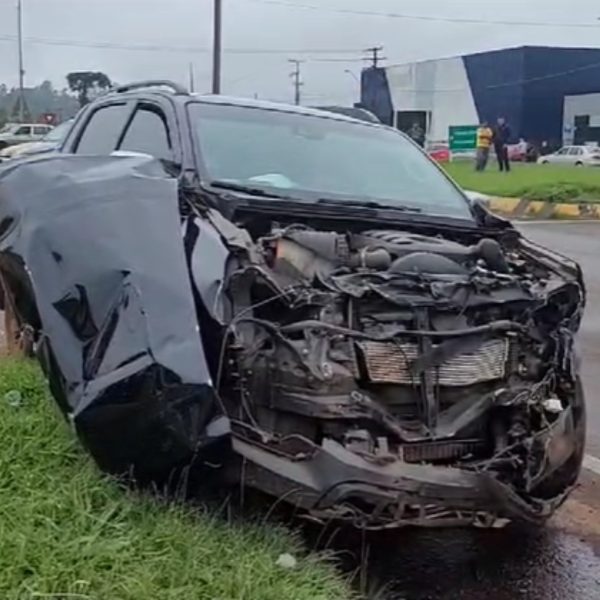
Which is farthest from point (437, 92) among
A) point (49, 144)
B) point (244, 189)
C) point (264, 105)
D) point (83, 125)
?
point (244, 189)

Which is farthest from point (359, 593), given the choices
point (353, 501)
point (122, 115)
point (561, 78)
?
point (561, 78)

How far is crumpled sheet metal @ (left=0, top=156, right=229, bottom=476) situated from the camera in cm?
358

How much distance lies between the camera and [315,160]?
5699 millimetres

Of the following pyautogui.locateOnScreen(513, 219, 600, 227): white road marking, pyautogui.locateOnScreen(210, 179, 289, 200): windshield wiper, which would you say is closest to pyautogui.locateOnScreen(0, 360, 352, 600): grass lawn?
pyautogui.locateOnScreen(210, 179, 289, 200): windshield wiper

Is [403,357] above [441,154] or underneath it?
above

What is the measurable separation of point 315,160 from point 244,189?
0.71 m

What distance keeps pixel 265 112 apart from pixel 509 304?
223cm

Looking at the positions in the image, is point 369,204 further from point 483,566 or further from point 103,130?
point 103,130

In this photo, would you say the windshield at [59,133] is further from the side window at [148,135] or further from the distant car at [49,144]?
the side window at [148,135]

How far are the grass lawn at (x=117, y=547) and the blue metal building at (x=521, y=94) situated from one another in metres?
59.8

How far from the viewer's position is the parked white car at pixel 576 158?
47.9 m

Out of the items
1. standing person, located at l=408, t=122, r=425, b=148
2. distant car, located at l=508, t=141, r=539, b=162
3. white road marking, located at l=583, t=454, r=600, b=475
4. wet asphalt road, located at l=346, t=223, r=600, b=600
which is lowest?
distant car, located at l=508, t=141, r=539, b=162

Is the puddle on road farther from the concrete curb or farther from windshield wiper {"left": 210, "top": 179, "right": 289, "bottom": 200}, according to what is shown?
the concrete curb

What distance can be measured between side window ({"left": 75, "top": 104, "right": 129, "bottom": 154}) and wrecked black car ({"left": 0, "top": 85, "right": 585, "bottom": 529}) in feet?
4.78
